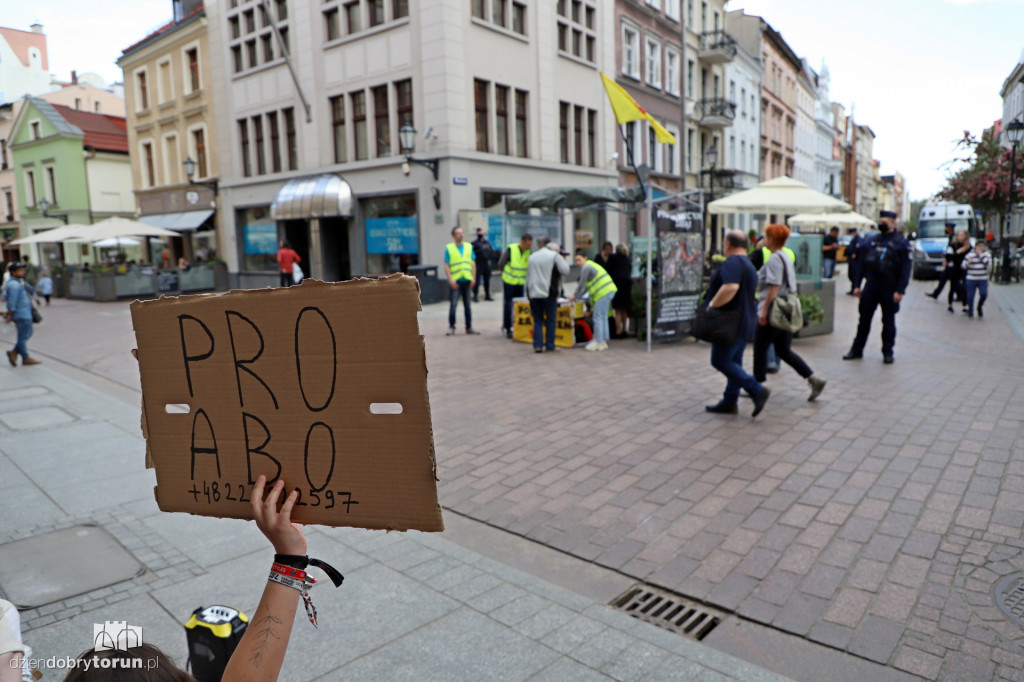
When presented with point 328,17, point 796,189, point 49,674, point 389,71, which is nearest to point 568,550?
point 49,674

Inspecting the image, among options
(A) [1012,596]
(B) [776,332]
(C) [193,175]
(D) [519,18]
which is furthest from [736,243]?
(C) [193,175]

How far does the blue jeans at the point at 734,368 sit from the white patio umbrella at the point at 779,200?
7.45 m

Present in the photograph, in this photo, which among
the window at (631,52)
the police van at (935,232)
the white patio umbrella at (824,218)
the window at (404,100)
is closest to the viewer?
the window at (404,100)

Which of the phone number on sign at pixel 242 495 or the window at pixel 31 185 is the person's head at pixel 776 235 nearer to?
the phone number on sign at pixel 242 495

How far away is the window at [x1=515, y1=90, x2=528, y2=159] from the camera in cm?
2231

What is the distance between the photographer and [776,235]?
7477 mm

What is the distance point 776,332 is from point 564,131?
60.9 ft

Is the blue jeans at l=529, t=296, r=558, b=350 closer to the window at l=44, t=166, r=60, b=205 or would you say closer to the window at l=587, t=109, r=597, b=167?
the window at l=587, t=109, r=597, b=167

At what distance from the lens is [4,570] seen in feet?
12.5

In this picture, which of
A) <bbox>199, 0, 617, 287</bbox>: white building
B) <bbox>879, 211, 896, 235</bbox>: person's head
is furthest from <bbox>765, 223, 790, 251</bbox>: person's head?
<bbox>199, 0, 617, 287</bbox>: white building

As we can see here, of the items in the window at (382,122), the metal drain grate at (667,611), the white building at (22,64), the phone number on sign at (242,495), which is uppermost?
the white building at (22,64)

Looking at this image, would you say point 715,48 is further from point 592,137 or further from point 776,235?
point 776,235

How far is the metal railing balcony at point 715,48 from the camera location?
112 ft

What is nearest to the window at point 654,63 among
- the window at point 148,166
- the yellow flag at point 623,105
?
the yellow flag at point 623,105
